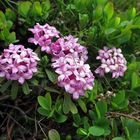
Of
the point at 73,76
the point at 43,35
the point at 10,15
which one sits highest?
the point at 10,15

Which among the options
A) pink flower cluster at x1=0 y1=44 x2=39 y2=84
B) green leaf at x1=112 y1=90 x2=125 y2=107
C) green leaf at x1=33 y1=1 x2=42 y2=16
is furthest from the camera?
green leaf at x1=33 y1=1 x2=42 y2=16

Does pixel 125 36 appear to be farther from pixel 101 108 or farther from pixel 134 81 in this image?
pixel 101 108

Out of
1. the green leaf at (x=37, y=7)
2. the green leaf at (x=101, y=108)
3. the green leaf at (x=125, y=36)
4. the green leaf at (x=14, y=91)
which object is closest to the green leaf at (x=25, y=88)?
the green leaf at (x=14, y=91)

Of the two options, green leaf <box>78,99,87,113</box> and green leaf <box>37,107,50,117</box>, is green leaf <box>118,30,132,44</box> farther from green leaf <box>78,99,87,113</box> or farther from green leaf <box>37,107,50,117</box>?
green leaf <box>37,107,50,117</box>

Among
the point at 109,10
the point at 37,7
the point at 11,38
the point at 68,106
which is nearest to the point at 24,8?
the point at 37,7

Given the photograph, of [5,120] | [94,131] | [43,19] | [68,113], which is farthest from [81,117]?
[43,19]

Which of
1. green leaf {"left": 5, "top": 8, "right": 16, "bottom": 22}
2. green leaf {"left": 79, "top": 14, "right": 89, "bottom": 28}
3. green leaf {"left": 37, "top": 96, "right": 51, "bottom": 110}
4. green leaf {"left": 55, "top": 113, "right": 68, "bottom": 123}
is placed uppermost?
green leaf {"left": 5, "top": 8, "right": 16, "bottom": 22}

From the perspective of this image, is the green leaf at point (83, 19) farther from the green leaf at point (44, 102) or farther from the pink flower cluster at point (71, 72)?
the green leaf at point (44, 102)

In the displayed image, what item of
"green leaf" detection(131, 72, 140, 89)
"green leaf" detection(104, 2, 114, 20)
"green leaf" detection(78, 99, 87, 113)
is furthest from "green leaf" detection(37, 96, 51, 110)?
"green leaf" detection(104, 2, 114, 20)
